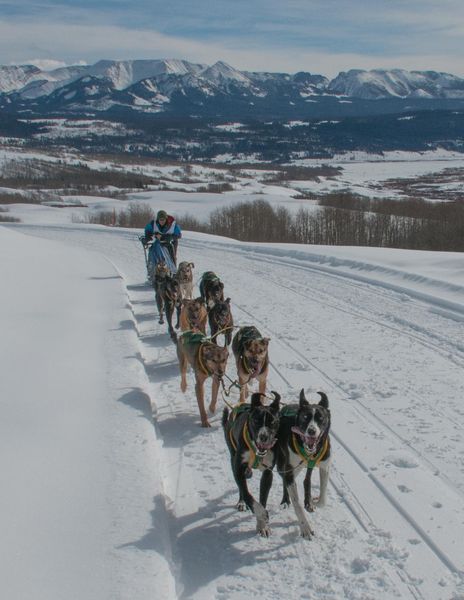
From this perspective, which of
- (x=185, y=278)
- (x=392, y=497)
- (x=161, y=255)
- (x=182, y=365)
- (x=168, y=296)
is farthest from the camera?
(x=161, y=255)

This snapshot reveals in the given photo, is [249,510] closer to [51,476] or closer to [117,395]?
[51,476]

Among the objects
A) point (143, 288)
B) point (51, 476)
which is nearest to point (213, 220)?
point (143, 288)

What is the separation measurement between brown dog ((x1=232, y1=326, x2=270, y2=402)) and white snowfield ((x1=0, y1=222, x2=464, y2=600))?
557mm

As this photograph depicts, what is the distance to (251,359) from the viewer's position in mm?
6918

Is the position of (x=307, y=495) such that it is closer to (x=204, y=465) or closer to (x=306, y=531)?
(x=306, y=531)

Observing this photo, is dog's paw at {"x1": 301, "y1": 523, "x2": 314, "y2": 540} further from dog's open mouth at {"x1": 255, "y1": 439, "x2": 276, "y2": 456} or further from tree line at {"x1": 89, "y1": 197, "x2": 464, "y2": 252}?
tree line at {"x1": 89, "y1": 197, "x2": 464, "y2": 252}

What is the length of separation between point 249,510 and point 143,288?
10.9 m

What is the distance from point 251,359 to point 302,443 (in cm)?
239

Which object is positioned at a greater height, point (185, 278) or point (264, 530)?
point (185, 278)

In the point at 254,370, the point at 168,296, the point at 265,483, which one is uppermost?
the point at 168,296

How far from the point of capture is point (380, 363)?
8922 mm

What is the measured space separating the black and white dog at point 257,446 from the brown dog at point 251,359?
1.98m

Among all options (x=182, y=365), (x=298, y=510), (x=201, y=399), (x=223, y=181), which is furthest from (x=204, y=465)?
(x=223, y=181)

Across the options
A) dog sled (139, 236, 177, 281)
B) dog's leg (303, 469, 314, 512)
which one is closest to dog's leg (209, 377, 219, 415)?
dog's leg (303, 469, 314, 512)
